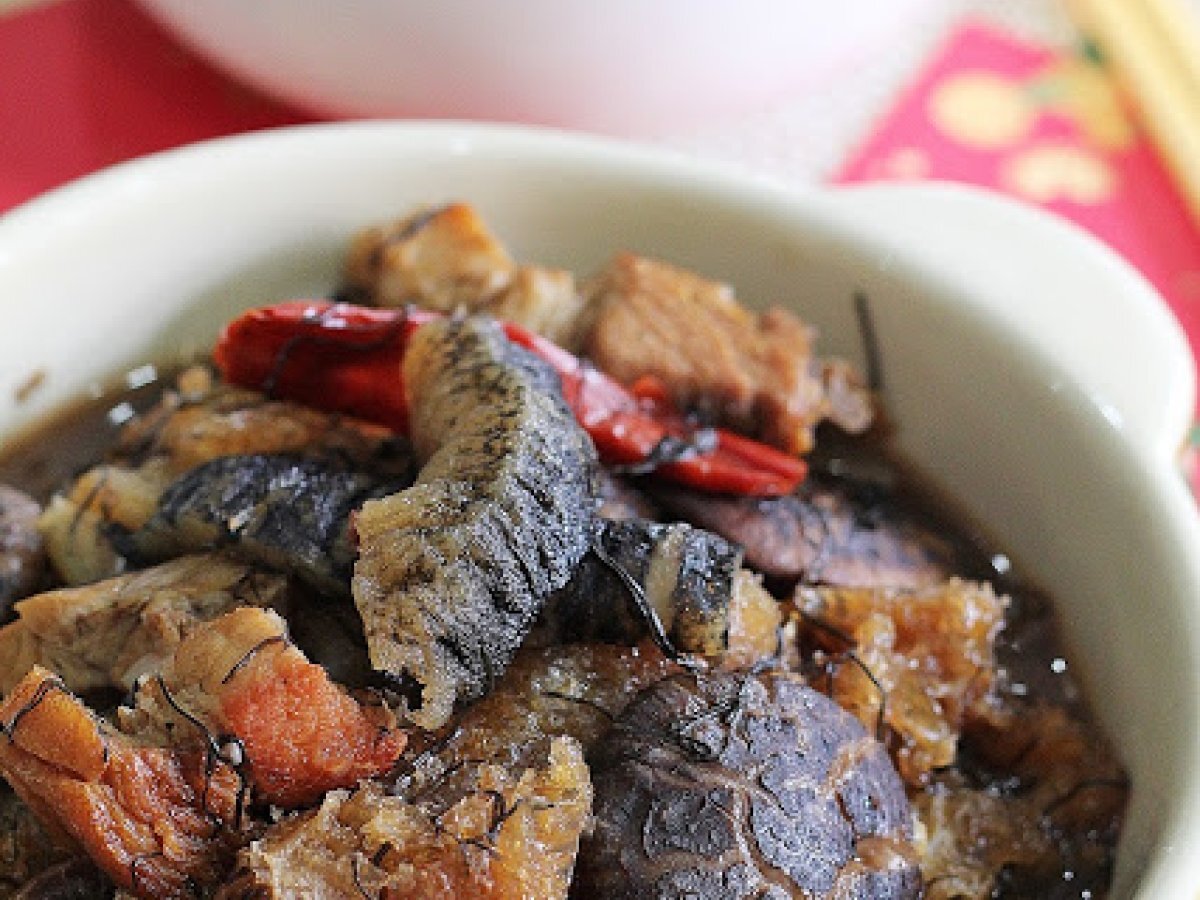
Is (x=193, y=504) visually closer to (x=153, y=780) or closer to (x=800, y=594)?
(x=153, y=780)

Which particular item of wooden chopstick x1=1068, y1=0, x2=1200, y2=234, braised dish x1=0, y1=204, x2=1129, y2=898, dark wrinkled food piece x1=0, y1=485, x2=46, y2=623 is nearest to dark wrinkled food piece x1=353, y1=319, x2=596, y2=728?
braised dish x1=0, y1=204, x2=1129, y2=898

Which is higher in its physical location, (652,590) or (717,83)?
(717,83)

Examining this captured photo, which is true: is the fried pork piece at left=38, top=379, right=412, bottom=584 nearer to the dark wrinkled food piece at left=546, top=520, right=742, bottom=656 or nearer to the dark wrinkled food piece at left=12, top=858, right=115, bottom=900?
the dark wrinkled food piece at left=546, top=520, right=742, bottom=656

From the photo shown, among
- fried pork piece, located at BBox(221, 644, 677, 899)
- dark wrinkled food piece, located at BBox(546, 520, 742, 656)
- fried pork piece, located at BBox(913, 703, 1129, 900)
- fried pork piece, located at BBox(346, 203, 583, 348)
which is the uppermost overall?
fried pork piece, located at BBox(346, 203, 583, 348)

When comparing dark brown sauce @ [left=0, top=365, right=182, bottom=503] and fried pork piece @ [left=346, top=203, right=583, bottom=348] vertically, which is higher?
fried pork piece @ [left=346, top=203, right=583, bottom=348]

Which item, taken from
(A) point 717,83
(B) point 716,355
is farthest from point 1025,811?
(A) point 717,83

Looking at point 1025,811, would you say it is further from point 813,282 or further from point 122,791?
point 122,791

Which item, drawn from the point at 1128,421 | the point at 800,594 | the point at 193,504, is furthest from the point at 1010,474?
the point at 193,504
